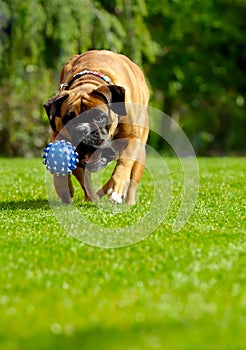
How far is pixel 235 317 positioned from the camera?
11.2 feet

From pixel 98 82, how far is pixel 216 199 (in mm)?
1736

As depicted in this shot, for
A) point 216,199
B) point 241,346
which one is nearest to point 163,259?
point 241,346

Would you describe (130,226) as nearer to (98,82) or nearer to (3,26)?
(98,82)

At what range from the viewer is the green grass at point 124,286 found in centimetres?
318

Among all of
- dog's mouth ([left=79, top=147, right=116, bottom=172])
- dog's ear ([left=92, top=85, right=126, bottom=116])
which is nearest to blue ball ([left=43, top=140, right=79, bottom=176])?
dog's mouth ([left=79, top=147, right=116, bottom=172])

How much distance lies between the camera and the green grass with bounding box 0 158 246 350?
3.18 metres

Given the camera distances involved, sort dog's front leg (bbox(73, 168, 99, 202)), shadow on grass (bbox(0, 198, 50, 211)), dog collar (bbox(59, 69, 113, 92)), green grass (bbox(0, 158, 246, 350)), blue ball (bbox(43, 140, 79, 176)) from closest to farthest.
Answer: green grass (bbox(0, 158, 246, 350)), blue ball (bbox(43, 140, 79, 176)), dog collar (bbox(59, 69, 113, 92)), shadow on grass (bbox(0, 198, 50, 211)), dog's front leg (bbox(73, 168, 99, 202))

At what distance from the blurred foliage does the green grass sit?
773 centimetres

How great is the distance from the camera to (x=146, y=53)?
51.4 ft

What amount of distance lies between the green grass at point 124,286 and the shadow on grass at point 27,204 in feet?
1.73

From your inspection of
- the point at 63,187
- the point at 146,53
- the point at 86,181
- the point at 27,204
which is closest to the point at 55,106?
the point at 63,187

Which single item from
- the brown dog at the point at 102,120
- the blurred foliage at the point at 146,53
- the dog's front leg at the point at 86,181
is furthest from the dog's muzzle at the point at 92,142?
the blurred foliage at the point at 146,53

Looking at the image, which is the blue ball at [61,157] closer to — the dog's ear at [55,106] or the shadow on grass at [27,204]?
the dog's ear at [55,106]

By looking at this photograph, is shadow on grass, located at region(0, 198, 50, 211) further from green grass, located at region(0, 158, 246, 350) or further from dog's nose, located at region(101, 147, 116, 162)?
dog's nose, located at region(101, 147, 116, 162)
